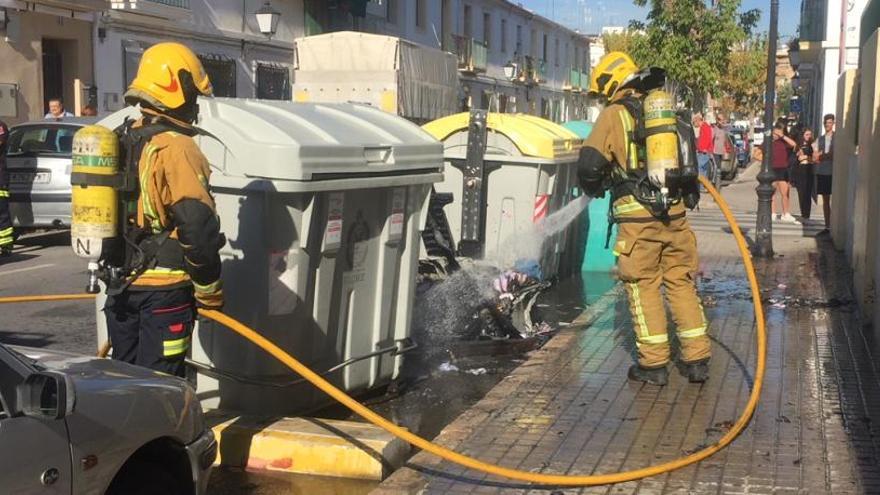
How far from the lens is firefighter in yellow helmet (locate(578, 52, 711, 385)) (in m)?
6.18

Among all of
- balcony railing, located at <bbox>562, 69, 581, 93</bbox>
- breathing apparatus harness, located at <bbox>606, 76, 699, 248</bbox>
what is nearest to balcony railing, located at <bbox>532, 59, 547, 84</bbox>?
balcony railing, located at <bbox>562, 69, 581, 93</bbox>

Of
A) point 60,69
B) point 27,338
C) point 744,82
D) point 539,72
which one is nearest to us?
point 27,338

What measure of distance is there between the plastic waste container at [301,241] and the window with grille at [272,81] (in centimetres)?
2377

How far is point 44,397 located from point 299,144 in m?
2.57

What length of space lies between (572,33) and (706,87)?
35.2 m

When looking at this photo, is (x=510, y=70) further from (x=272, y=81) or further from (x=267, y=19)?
(x=267, y=19)

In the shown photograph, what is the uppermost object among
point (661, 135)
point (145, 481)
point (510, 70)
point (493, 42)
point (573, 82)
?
point (493, 42)

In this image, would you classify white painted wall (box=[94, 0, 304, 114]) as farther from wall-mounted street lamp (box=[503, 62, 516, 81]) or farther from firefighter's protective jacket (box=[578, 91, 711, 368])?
firefighter's protective jacket (box=[578, 91, 711, 368])

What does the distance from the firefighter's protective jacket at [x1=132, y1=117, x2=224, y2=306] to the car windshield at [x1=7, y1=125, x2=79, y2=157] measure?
1019 centimetres

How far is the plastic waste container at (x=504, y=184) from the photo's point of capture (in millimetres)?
10023

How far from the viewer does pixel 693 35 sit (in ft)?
96.7

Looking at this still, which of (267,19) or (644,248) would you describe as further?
(267,19)

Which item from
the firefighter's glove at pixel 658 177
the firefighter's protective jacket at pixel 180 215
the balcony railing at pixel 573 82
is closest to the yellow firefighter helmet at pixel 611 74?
the firefighter's glove at pixel 658 177

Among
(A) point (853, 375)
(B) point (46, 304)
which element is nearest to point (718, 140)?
(B) point (46, 304)
